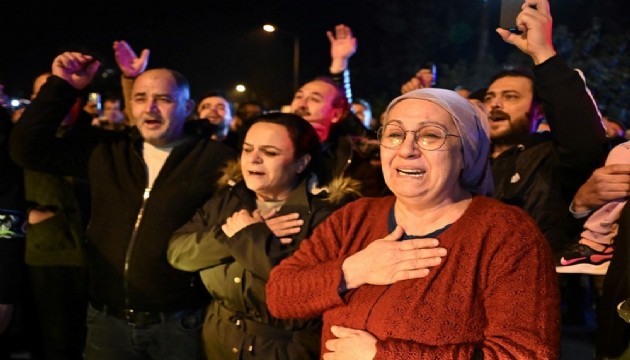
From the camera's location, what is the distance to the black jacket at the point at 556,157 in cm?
280

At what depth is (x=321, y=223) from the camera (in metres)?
2.80

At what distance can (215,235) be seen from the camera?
10.2 feet

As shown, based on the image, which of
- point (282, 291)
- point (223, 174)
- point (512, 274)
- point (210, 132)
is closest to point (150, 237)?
point (223, 174)

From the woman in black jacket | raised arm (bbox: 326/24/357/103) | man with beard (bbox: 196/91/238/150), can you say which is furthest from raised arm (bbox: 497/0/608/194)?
man with beard (bbox: 196/91/238/150)

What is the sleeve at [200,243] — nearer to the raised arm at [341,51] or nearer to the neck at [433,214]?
the neck at [433,214]

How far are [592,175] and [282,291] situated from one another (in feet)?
5.10

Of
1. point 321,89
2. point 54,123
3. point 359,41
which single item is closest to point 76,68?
point 54,123

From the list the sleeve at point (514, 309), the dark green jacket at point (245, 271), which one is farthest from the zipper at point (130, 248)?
the sleeve at point (514, 309)

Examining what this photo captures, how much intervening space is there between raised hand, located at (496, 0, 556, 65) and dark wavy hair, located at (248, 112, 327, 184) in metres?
1.22

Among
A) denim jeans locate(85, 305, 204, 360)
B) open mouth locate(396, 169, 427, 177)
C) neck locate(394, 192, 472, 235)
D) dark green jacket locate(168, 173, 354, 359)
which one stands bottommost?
denim jeans locate(85, 305, 204, 360)

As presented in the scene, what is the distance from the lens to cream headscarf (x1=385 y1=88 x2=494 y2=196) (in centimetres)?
221

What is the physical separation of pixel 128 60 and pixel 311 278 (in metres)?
3.10

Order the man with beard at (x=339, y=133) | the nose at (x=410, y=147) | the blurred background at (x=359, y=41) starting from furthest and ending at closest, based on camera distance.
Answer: the blurred background at (x=359, y=41), the man with beard at (x=339, y=133), the nose at (x=410, y=147)

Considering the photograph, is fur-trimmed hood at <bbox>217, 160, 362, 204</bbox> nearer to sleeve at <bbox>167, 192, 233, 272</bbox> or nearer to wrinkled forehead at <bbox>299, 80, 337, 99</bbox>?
sleeve at <bbox>167, 192, 233, 272</bbox>
